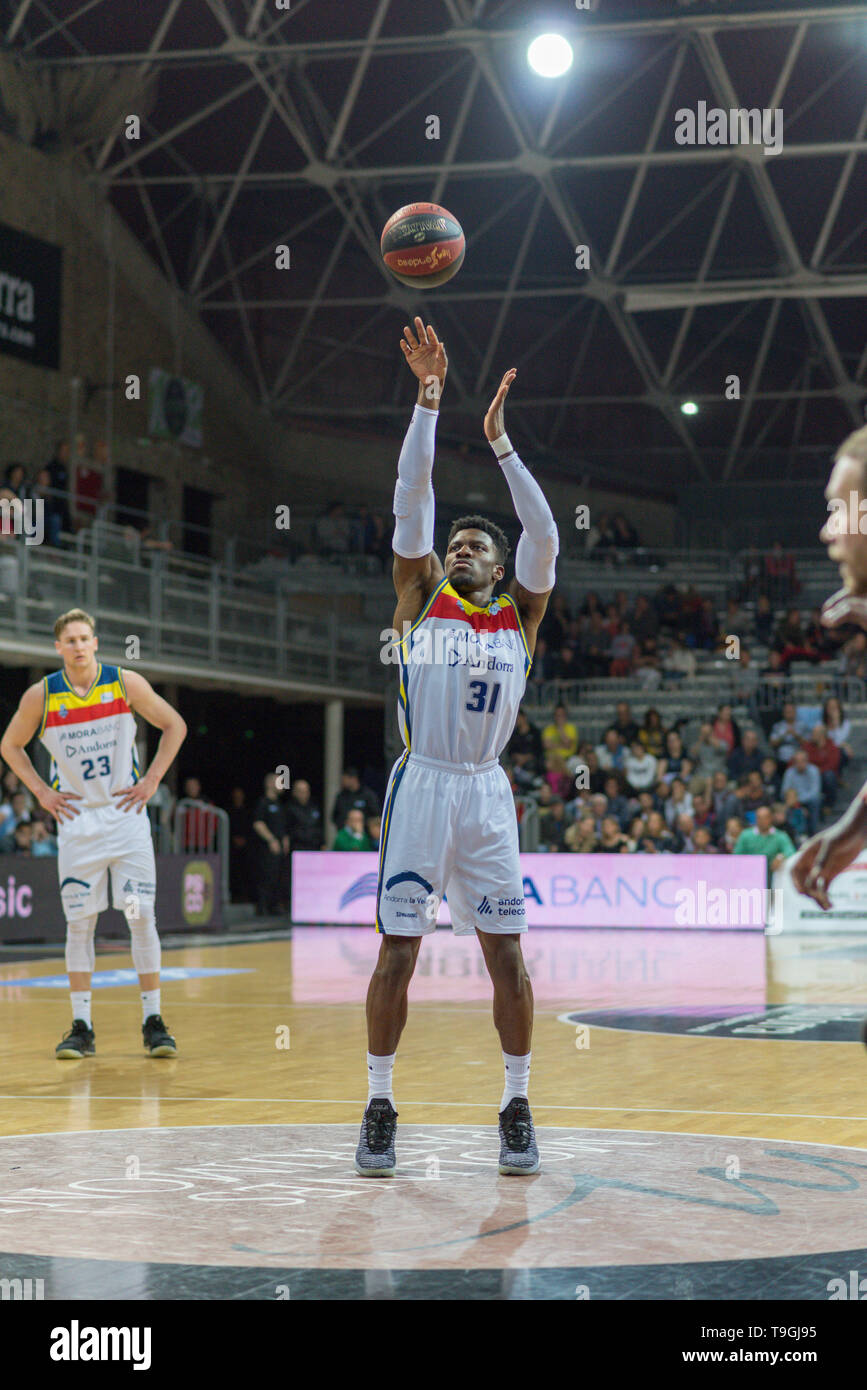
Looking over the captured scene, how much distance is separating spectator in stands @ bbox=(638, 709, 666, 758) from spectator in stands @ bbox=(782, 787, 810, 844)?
277 centimetres

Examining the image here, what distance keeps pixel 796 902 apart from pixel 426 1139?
45.3 feet

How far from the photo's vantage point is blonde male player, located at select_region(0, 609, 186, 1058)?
9125 mm

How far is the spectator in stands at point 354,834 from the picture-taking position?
21.8 metres

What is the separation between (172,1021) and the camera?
11.0m

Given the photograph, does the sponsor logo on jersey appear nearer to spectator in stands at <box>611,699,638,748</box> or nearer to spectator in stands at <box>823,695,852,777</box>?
spectator in stands at <box>823,695,852,777</box>

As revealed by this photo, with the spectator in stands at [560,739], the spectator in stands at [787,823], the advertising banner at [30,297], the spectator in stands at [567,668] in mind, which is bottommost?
the spectator in stands at [787,823]

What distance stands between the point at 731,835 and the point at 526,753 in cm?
449

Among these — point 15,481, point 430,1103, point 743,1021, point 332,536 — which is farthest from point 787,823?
point 430,1103

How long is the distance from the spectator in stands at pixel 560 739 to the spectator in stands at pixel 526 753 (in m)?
0.16

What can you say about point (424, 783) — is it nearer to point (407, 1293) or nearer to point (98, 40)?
point (407, 1293)

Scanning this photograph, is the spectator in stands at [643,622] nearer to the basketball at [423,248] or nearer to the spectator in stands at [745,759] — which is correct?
the spectator in stands at [745,759]

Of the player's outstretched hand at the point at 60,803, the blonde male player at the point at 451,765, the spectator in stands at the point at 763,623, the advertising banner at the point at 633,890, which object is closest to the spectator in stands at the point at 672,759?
the advertising banner at the point at 633,890

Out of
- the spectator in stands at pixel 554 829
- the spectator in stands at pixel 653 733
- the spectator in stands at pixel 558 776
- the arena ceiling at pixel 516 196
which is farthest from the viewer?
the spectator in stands at pixel 653 733

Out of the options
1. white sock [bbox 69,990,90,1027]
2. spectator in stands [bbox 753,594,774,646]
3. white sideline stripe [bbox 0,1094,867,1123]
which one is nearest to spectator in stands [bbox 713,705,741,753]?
spectator in stands [bbox 753,594,774,646]
